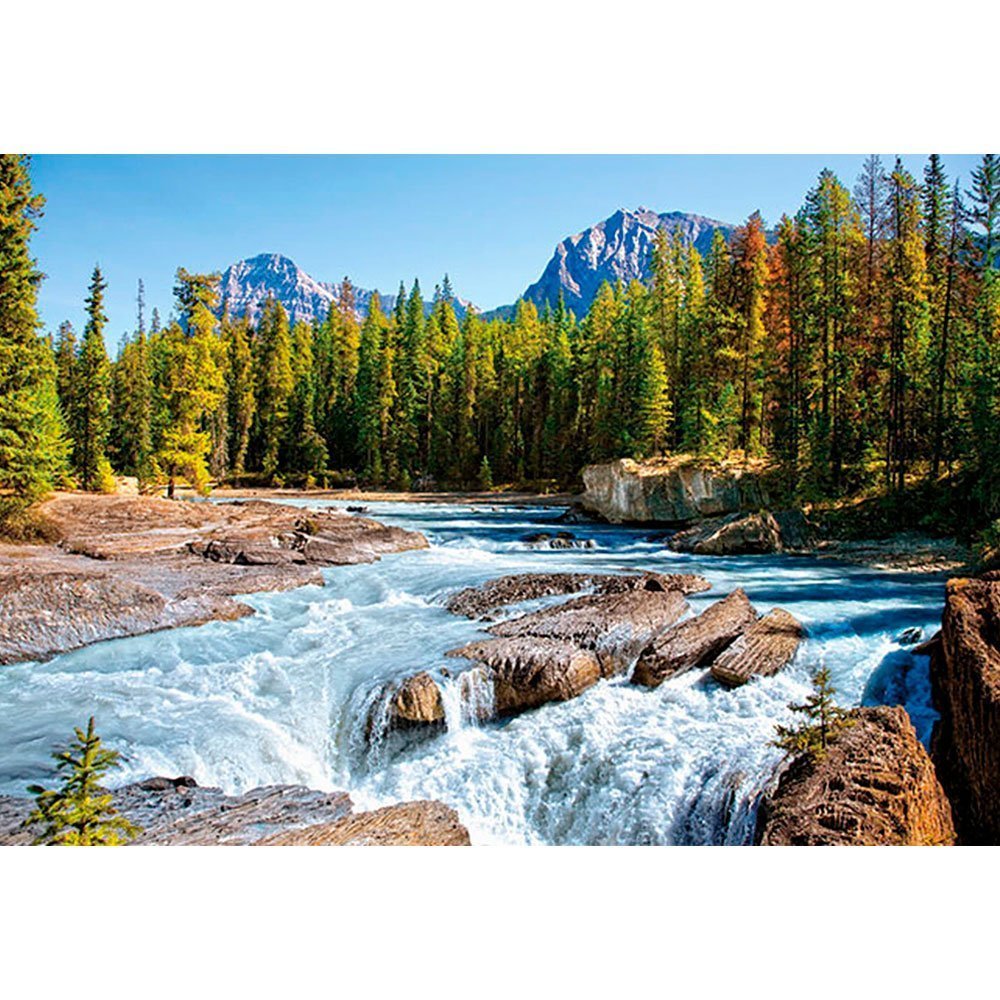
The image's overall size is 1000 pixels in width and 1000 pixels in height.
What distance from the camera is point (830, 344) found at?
19.3 m

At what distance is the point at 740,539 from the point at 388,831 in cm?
1186

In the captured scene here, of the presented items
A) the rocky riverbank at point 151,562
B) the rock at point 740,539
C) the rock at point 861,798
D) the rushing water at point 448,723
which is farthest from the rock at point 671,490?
the rock at point 861,798

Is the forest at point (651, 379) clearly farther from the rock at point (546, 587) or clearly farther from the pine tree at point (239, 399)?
the rock at point (546, 587)

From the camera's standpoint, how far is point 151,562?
1057 cm

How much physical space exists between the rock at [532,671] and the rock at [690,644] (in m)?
0.48

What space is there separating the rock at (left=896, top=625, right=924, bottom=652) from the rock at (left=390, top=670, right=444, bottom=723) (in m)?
4.70

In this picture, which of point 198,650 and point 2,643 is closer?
point 2,643

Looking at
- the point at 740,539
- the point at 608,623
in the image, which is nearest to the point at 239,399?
the point at 740,539

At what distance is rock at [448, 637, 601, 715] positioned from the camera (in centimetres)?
602

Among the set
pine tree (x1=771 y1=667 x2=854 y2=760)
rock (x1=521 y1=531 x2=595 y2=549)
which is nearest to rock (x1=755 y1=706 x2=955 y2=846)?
pine tree (x1=771 y1=667 x2=854 y2=760)

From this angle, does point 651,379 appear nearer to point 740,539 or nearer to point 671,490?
point 671,490

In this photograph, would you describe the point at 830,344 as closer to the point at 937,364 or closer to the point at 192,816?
the point at 937,364

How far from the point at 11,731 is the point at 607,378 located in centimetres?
2845
